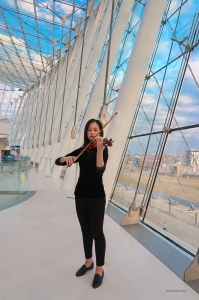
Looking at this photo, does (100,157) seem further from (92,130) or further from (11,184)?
(11,184)

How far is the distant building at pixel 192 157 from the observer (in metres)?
5.77

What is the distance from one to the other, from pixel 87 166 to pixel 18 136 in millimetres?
49732

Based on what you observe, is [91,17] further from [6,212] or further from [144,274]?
[144,274]

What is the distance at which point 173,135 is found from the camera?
5961mm

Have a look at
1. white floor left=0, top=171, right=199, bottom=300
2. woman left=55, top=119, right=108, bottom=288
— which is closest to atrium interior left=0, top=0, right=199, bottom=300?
white floor left=0, top=171, right=199, bottom=300

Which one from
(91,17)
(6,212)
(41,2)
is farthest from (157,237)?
(41,2)

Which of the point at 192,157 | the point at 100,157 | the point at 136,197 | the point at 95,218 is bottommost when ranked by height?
the point at 136,197

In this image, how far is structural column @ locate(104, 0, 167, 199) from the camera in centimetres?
607

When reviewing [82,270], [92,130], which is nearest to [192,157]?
[92,130]

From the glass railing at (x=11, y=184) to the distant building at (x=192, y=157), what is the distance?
475cm

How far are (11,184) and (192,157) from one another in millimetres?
5038

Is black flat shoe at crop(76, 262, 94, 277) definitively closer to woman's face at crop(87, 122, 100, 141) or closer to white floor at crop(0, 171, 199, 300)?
white floor at crop(0, 171, 199, 300)

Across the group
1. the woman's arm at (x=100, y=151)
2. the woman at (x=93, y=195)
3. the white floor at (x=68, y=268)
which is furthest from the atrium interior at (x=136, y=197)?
the woman's arm at (x=100, y=151)

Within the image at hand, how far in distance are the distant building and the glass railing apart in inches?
187
